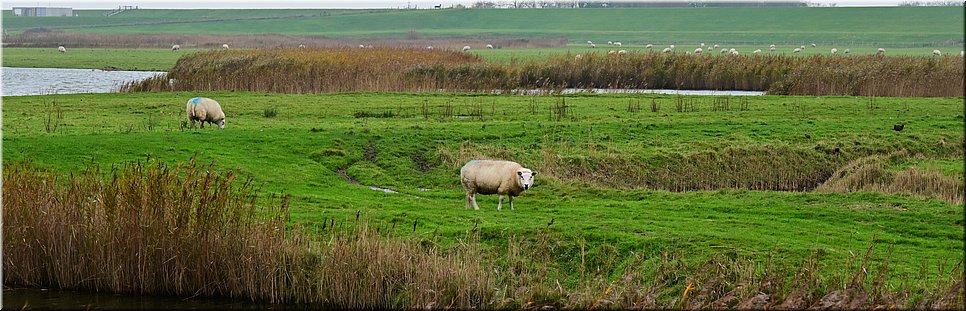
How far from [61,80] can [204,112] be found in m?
30.3

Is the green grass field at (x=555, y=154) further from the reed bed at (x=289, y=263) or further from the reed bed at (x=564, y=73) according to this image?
the reed bed at (x=564, y=73)

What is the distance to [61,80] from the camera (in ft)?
184

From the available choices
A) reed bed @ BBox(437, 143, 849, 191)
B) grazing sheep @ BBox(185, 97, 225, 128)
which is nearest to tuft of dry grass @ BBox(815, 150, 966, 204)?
reed bed @ BBox(437, 143, 849, 191)

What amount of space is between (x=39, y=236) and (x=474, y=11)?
186887 millimetres

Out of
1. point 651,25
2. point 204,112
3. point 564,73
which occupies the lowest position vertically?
point 204,112

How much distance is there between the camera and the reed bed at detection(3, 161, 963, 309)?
13617 mm

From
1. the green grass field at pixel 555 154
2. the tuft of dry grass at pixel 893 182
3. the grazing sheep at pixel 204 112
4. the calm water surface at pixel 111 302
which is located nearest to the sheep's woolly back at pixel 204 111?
the grazing sheep at pixel 204 112

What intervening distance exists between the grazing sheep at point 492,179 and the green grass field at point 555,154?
0.34 m

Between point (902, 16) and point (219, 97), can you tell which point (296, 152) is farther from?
point (902, 16)

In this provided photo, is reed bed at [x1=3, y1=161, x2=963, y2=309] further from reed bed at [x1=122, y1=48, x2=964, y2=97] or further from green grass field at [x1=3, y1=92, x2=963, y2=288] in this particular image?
reed bed at [x1=122, y1=48, x2=964, y2=97]

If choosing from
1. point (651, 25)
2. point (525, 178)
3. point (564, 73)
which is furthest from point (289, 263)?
point (651, 25)

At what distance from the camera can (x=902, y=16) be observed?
162 m

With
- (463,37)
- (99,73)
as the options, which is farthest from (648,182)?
(463,37)

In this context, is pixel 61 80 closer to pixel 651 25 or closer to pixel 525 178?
pixel 525 178
